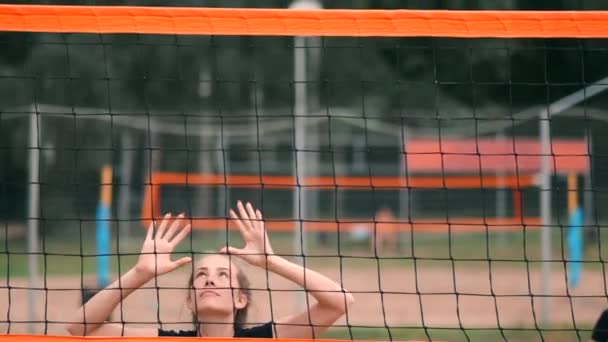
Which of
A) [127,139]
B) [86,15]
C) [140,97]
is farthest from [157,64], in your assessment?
[86,15]

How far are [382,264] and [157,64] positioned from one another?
5114 mm

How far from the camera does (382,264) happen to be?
14.0m

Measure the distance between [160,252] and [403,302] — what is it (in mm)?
7725

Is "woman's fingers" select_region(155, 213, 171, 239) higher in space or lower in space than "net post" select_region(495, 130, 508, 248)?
lower

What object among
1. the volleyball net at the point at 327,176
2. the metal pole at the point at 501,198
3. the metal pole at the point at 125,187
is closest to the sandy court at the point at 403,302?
the volleyball net at the point at 327,176

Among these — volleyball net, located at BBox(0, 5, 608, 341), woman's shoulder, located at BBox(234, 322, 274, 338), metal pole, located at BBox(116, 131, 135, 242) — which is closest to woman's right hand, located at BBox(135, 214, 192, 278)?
woman's shoulder, located at BBox(234, 322, 274, 338)

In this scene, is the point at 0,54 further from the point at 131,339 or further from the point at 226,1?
the point at 131,339

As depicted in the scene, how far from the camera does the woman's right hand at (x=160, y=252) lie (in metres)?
3.55

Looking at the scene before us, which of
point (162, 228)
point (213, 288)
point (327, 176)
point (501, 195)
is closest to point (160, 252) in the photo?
point (162, 228)

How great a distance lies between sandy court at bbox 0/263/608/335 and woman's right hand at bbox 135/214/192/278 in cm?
471

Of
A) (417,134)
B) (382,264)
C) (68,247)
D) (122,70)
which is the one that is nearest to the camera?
(68,247)

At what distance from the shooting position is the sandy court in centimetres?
952

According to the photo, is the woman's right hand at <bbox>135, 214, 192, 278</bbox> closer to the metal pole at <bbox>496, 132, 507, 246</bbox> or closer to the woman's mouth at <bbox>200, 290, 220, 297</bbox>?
the woman's mouth at <bbox>200, 290, 220, 297</bbox>

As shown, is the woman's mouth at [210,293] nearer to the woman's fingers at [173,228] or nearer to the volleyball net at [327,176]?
the woman's fingers at [173,228]
